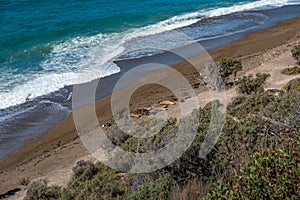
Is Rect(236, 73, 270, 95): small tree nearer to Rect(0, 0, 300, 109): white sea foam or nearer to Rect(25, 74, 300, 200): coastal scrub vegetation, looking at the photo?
Rect(25, 74, 300, 200): coastal scrub vegetation

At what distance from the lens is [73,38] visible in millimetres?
32094

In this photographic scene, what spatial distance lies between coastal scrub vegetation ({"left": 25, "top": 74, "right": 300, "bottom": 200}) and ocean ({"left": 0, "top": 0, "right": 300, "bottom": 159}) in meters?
7.32

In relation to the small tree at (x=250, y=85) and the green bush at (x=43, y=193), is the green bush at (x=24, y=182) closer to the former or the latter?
the green bush at (x=43, y=193)

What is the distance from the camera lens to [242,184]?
18.9 ft

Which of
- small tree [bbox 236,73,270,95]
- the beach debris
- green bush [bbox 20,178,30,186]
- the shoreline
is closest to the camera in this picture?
green bush [bbox 20,178,30,186]

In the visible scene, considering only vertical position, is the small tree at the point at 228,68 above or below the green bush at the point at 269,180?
below

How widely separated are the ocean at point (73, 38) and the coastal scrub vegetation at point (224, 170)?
732 centimetres

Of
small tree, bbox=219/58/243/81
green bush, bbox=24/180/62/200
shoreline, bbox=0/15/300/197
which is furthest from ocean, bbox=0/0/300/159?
small tree, bbox=219/58/243/81

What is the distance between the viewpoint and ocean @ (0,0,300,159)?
20.7 m

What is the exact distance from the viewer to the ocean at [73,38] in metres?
20.7

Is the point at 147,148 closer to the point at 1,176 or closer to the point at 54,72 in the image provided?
the point at 1,176

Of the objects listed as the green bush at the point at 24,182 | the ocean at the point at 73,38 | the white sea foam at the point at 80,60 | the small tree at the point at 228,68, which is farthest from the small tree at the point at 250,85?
the white sea foam at the point at 80,60

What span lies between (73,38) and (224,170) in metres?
25.4

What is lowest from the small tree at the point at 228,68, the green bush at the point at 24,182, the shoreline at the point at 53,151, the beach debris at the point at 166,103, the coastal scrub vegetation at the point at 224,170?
the shoreline at the point at 53,151
